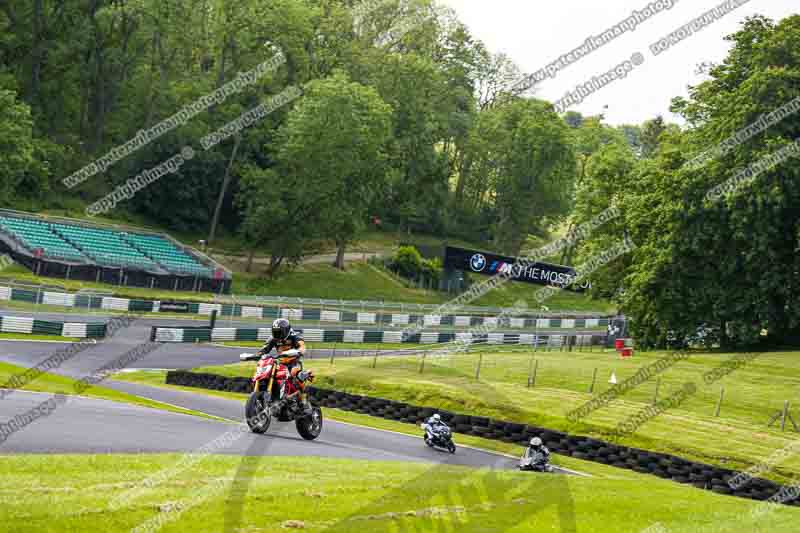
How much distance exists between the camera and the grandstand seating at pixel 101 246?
53.9 m

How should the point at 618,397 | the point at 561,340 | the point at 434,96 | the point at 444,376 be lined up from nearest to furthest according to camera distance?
the point at 618,397
the point at 444,376
the point at 561,340
the point at 434,96

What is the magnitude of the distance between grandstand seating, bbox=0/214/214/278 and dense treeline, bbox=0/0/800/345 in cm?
483

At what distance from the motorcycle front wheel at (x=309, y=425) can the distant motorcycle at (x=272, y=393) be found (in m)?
0.78

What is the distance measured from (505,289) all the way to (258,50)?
30.7 m

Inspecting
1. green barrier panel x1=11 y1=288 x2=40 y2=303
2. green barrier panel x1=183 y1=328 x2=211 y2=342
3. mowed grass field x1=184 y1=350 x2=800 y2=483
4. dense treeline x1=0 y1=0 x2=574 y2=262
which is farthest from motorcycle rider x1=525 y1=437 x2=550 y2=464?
dense treeline x1=0 y1=0 x2=574 y2=262

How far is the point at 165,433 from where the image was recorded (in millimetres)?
16594

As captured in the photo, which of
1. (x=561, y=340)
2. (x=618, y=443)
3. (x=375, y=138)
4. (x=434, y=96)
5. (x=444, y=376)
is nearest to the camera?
(x=618, y=443)

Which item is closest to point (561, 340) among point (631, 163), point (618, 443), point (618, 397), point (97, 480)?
point (631, 163)

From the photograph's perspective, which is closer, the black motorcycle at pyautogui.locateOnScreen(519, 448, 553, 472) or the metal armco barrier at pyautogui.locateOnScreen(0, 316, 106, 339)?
the black motorcycle at pyautogui.locateOnScreen(519, 448, 553, 472)

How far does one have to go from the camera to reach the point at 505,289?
87250 millimetres

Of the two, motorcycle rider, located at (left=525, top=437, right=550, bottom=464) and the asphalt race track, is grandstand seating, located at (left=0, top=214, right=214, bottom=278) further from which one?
motorcycle rider, located at (left=525, top=437, right=550, bottom=464)

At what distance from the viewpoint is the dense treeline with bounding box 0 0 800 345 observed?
47531 mm

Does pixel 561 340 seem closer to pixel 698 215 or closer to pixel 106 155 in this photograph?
pixel 698 215

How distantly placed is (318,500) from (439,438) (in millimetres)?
13294
